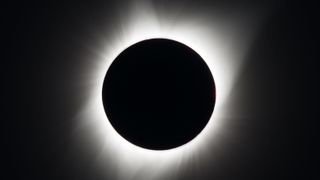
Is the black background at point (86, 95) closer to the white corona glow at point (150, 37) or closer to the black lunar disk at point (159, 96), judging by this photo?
the white corona glow at point (150, 37)

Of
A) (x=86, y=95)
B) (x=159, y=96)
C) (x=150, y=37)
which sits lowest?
(x=159, y=96)

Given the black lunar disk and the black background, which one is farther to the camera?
the black background

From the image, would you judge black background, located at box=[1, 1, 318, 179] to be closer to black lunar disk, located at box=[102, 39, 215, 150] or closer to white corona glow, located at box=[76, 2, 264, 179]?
white corona glow, located at box=[76, 2, 264, 179]

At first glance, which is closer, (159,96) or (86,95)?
(159,96)

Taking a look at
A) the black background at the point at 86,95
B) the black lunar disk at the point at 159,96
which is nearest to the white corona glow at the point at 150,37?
the black background at the point at 86,95

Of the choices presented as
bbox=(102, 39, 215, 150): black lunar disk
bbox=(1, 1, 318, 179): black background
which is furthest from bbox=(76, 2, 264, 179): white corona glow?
bbox=(102, 39, 215, 150): black lunar disk

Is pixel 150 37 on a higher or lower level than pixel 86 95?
higher

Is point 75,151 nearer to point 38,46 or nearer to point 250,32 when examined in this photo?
point 38,46
